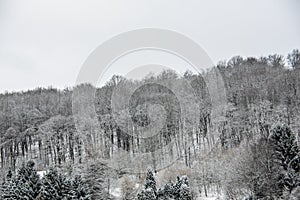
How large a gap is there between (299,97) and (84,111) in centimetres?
2381

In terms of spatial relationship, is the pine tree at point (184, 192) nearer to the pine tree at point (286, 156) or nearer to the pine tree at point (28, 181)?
the pine tree at point (286, 156)

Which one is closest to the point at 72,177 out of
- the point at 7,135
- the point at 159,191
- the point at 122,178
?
the point at 122,178

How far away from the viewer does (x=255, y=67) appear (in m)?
49.3

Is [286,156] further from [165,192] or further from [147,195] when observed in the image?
[147,195]

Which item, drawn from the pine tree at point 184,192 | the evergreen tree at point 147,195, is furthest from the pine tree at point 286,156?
the evergreen tree at point 147,195

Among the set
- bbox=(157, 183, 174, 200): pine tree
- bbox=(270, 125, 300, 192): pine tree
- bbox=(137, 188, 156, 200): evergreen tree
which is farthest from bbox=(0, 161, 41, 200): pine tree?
bbox=(270, 125, 300, 192): pine tree

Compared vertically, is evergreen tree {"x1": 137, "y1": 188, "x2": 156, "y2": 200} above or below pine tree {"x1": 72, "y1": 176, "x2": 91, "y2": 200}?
below

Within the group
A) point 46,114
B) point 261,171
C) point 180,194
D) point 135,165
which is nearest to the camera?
point 261,171

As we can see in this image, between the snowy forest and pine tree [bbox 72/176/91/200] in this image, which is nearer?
the snowy forest

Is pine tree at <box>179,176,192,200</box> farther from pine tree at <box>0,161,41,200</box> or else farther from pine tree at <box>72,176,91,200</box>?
pine tree at <box>0,161,41,200</box>

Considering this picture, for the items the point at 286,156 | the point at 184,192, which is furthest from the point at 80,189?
the point at 286,156

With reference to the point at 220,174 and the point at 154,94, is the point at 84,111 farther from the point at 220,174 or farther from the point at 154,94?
the point at 220,174

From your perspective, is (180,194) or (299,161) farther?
(180,194)

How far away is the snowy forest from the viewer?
74.5 ft
